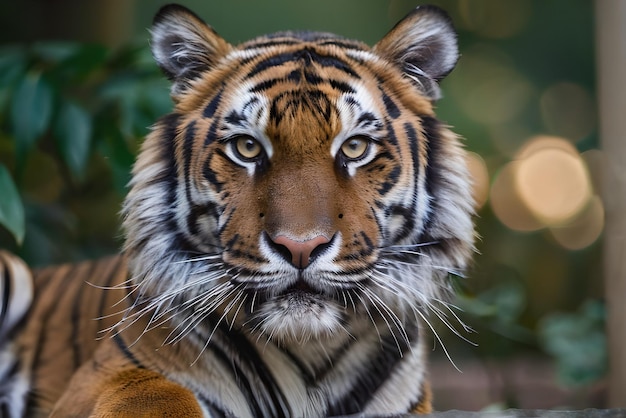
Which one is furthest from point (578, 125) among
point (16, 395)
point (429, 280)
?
point (16, 395)

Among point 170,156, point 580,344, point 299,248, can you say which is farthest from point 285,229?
point 580,344

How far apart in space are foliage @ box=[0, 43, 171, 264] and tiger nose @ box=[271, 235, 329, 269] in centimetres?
129

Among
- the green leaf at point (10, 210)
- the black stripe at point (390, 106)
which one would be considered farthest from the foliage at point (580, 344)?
the green leaf at point (10, 210)

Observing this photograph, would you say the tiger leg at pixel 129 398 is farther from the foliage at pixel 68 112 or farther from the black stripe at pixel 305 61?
the foliage at pixel 68 112

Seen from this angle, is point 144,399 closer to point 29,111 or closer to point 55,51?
point 29,111

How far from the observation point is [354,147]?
1674 mm

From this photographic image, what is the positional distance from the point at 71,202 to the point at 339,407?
2.19 metres

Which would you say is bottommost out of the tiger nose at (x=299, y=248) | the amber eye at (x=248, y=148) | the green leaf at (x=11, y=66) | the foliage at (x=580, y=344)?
the foliage at (x=580, y=344)

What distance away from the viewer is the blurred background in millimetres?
2803

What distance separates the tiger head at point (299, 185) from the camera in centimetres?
156

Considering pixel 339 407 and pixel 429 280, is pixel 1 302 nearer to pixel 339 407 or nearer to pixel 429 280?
pixel 339 407

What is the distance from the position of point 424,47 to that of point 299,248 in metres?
0.69

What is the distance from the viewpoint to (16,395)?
2256mm

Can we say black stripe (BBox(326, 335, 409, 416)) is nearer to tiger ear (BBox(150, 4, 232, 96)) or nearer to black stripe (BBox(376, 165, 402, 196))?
black stripe (BBox(376, 165, 402, 196))
